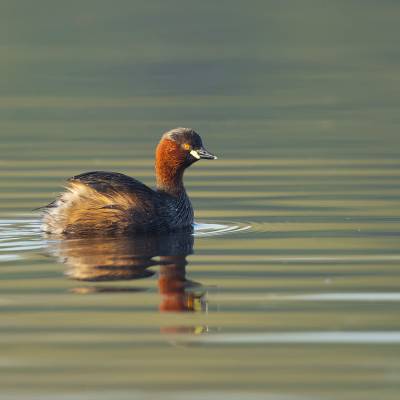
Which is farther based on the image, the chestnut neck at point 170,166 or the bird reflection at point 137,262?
the chestnut neck at point 170,166

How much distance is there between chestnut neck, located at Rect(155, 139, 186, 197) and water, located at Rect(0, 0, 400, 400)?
0.38 m

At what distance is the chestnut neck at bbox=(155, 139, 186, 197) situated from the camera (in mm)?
14203

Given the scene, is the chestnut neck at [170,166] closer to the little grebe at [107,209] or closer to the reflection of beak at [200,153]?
the reflection of beak at [200,153]

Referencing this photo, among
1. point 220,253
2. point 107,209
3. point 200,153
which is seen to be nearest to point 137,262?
point 220,253

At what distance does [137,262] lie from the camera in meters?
11.7

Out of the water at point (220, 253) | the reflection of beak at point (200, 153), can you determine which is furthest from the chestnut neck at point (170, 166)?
the water at point (220, 253)

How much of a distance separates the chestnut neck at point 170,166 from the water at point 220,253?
38cm

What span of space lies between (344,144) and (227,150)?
1.59 metres

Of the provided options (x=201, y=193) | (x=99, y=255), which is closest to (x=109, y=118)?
(x=201, y=193)

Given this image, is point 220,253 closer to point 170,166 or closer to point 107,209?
point 107,209

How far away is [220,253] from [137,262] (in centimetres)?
76

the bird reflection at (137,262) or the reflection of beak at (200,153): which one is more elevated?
the reflection of beak at (200,153)

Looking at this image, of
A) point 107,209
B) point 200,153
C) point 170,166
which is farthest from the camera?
point 170,166

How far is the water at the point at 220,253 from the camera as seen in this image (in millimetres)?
8250
